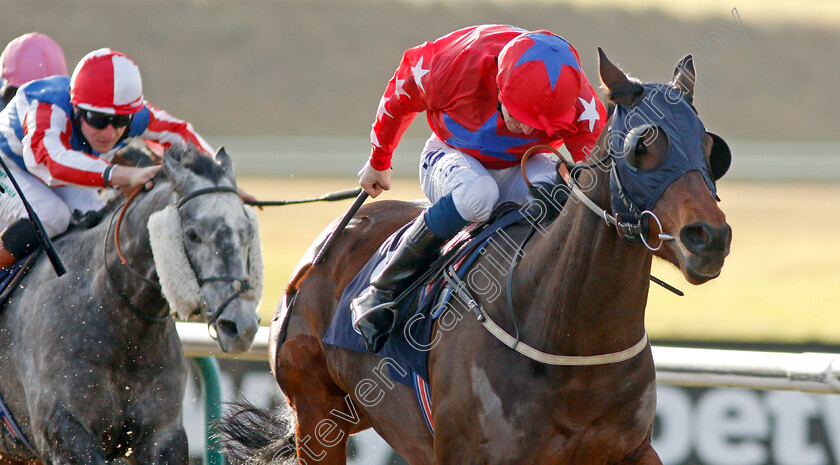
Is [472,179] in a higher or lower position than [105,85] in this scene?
higher

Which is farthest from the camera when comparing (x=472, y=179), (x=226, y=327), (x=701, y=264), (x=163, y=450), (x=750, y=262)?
(x=750, y=262)

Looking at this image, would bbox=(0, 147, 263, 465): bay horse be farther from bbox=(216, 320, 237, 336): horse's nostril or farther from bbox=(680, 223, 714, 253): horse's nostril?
bbox=(680, 223, 714, 253): horse's nostril

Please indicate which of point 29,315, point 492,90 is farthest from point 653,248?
point 29,315

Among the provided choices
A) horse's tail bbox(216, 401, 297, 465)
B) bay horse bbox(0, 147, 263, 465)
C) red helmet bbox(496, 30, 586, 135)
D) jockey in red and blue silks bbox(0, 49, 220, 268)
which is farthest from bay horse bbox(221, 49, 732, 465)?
jockey in red and blue silks bbox(0, 49, 220, 268)

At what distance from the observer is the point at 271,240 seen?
57.1 feet

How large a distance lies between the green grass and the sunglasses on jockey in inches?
118

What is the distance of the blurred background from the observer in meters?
24.4

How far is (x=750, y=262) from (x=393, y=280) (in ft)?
46.2

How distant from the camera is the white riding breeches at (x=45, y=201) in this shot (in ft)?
14.0

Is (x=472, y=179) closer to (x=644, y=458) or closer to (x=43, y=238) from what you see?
(x=644, y=458)

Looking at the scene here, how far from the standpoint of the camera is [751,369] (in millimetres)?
3869

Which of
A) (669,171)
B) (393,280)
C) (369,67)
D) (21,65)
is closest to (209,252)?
(393,280)

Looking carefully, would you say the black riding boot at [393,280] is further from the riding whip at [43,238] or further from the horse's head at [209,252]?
the riding whip at [43,238]

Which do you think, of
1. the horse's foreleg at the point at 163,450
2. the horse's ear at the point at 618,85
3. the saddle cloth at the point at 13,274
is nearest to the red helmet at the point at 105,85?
the saddle cloth at the point at 13,274
